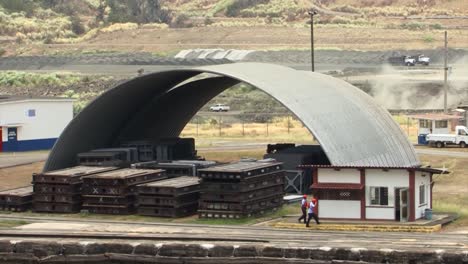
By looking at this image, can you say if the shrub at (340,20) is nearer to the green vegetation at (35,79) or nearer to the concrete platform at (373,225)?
the green vegetation at (35,79)

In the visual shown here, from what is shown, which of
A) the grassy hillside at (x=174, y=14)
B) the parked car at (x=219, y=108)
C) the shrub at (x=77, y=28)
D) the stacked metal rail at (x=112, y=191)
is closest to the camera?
the stacked metal rail at (x=112, y=191)

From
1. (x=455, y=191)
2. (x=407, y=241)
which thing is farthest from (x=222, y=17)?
(x=407, y=241)

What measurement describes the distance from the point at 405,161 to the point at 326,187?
695cm

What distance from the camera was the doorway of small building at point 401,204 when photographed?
116 ft

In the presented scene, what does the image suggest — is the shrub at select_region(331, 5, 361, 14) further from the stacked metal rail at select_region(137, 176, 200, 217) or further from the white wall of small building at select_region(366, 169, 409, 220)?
the white wall of small building at select_region(366, 169, 409, 220)

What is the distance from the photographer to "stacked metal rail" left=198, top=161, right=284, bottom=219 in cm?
3634

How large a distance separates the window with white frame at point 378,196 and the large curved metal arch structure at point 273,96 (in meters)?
1.81

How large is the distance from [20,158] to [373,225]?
91.6 ft

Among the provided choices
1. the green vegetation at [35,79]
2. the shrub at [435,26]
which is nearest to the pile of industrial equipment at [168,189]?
the green vegetation at [35,79]

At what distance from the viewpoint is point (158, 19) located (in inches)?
6437

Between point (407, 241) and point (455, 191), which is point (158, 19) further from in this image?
point (407, 241)

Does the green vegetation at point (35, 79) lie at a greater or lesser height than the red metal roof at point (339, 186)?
greater

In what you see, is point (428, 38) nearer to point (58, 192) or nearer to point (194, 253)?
point (58, 192)

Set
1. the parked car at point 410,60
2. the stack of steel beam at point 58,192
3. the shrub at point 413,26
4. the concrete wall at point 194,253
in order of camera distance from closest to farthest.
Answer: the concrete wall at point 194,253
the stack of steel beam at point 58,192
the parked car at point 410,60
the shrub at point 413,26
